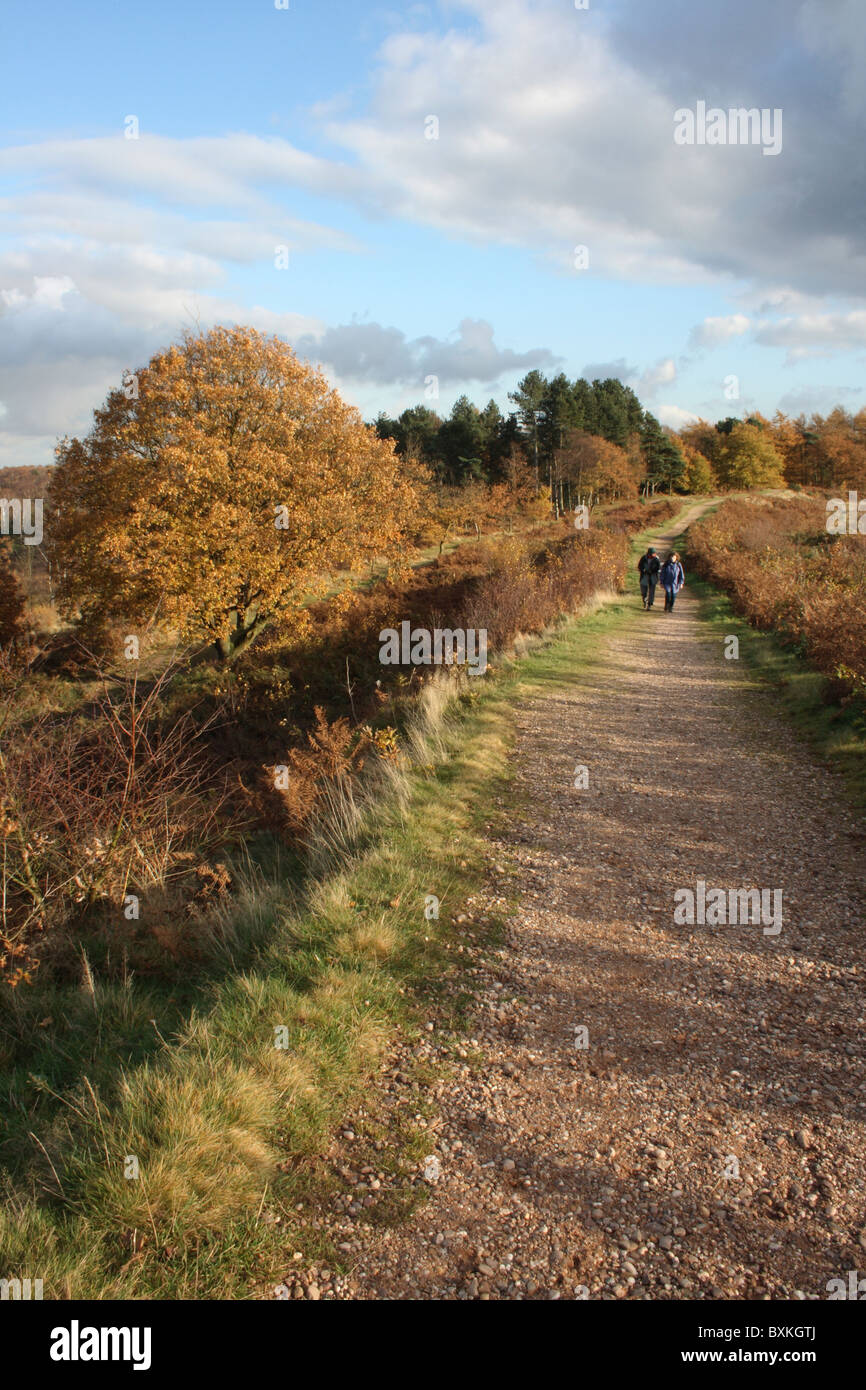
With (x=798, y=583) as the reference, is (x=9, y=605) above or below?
above

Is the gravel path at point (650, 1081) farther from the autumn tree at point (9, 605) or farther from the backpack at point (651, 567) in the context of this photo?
the autumn tree at point (9, 605)

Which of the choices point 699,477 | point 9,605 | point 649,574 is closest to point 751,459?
point 699,477

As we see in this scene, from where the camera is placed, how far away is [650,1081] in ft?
11.6

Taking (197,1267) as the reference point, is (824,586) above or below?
above

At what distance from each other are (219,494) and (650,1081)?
20811mm

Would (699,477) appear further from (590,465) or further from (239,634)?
(239,634)

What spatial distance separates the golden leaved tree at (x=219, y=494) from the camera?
2105 cm

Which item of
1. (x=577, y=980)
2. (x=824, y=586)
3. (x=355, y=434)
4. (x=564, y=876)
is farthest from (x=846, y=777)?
(x=355, y=434)

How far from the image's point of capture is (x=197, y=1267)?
2.54 meters

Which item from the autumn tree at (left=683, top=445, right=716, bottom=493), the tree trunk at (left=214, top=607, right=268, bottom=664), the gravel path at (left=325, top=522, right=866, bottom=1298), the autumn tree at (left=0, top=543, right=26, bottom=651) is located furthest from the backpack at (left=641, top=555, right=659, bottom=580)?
the autumn tree at (left=683, top=445, right=716, bottom=493)

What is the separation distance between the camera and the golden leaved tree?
2105 centimetres

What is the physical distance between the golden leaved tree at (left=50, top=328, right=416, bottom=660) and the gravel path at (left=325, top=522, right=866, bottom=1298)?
55.0 ft
